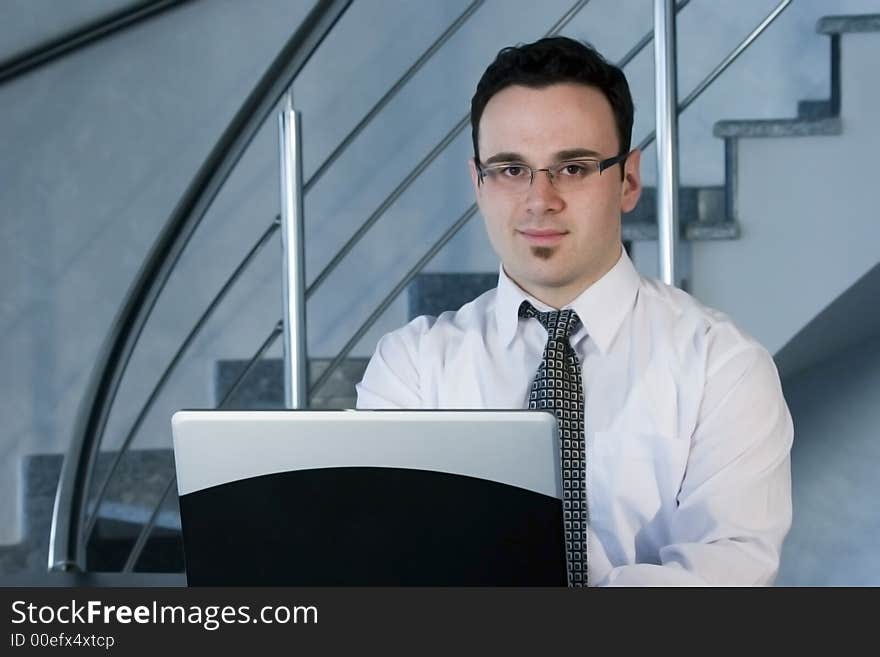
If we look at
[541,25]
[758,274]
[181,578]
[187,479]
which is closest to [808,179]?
[758,274]

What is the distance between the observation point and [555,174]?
131 cm

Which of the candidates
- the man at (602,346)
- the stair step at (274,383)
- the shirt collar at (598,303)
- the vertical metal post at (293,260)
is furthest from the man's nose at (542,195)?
the stair step at (274,383)

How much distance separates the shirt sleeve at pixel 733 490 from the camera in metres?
1.14

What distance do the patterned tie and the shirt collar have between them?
0.16 ft

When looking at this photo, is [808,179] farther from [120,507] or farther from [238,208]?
[120,507]

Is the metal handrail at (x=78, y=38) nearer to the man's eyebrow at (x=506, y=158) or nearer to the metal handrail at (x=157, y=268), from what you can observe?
the metal handrail at (x=157, y=268)

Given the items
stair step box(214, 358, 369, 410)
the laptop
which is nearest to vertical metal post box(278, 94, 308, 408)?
stair step box(214, 358, 369, 410)

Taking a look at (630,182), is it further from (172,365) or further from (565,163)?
(172,365)

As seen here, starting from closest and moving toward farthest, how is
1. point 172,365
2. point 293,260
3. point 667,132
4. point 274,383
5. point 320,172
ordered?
1. point 667,132
2. point 293,260
3. point 320,172
4. point 172,365
5. point 274,383

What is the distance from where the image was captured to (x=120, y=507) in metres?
2.76

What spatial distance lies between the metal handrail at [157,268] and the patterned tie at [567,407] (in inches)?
31.9

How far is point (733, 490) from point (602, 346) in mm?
228

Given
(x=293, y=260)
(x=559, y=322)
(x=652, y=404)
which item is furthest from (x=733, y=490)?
(x=293, y=260)

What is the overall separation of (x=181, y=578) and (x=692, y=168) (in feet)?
6.90
